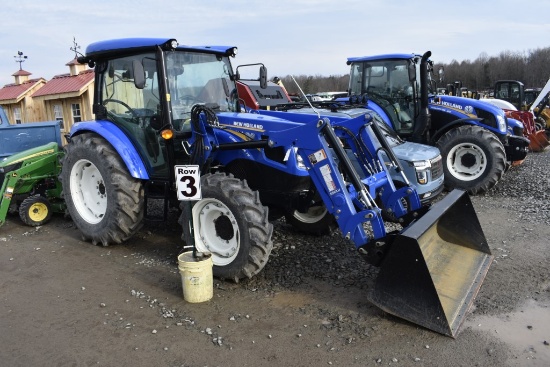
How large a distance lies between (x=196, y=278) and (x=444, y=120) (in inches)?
261

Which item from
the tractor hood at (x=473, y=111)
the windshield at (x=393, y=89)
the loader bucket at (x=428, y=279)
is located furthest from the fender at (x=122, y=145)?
the tractor hood at (x=473, y=111)

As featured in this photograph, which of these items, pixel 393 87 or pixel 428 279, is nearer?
pixel 428 279

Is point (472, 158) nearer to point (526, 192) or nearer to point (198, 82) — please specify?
point (526, 192)

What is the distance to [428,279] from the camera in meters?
3.50

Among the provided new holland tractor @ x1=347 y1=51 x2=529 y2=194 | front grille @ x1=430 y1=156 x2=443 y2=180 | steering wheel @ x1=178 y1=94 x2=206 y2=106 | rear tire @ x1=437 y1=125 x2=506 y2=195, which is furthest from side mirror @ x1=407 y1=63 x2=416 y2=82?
steering wheel @ x1=178 y1=94 x2=206 y2=106

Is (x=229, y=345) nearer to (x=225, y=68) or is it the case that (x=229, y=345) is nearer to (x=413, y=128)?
(x=225, y=68)

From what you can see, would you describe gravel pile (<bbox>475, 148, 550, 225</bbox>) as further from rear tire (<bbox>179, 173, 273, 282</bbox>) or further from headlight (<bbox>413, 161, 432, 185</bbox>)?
rear tire (<bbox>179, 173, 273, 282</bbox>)

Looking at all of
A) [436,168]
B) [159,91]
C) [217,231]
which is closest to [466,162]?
[436,168]

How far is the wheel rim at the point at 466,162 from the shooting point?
846 cm

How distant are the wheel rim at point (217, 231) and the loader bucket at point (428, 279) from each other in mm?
1519

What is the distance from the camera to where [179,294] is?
4.44 m

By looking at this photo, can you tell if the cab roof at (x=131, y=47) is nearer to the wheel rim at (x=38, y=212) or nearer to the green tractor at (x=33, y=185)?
the green tractor at (x=33, y=185)

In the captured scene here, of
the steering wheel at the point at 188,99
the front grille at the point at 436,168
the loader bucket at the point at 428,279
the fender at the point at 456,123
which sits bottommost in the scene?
the loader bucket at the point at 428,279

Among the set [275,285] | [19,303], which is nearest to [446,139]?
[275,285]
